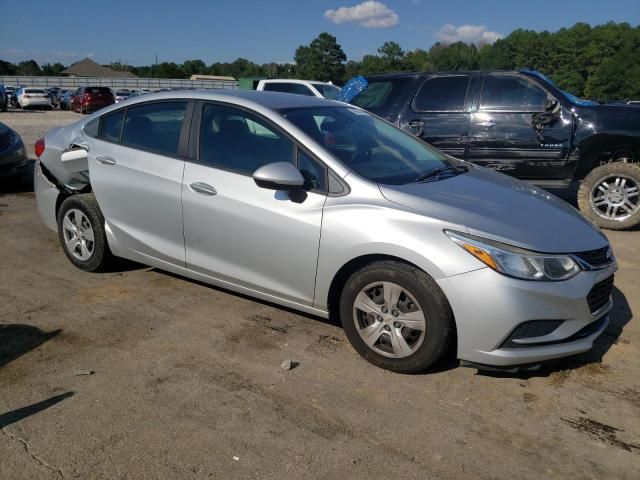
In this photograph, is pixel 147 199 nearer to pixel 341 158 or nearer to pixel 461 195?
pixel 341 158

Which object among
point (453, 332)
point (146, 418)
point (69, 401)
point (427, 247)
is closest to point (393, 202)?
point (427, 247)

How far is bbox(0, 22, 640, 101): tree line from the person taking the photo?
77.1 metres

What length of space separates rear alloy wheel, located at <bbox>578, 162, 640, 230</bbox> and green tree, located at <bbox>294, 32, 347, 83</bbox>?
313 feet

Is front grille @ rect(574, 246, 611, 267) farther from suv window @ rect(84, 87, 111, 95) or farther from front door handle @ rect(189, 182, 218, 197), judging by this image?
suv window @ rect(84, 87, 111, 95)

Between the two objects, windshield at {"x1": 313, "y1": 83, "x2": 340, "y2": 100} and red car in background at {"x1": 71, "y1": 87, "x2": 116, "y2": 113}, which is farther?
red car in background at {"x1": 71, "y1": 87, "x2": 116, "y2": 113}

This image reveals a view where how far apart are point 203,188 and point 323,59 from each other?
341ft

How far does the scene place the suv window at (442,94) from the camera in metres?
7.25

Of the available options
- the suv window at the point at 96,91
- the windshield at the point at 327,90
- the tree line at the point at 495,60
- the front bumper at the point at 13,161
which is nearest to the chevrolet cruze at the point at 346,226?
the front bumper at the point at 13,161

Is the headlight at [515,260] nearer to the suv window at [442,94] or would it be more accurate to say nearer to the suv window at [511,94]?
the suv window at [511,94]

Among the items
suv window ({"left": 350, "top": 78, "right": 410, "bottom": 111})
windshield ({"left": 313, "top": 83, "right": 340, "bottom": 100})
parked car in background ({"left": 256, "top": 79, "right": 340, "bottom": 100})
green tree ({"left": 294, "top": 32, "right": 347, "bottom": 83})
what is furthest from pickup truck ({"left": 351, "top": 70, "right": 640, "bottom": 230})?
green tree ({"left": 294, "top": 32, "right": 347, "bottom": 83})

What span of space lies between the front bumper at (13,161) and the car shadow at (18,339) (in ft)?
18.6

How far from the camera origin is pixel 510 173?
7090 millimetres

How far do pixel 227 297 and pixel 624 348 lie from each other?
2894mm

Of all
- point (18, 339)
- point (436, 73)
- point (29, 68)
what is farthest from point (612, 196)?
point (29, 68)
